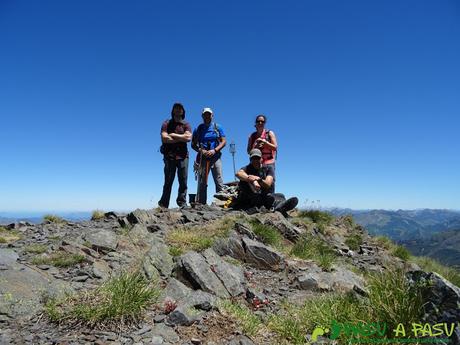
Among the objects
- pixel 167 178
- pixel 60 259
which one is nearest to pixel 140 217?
pixel 167 178

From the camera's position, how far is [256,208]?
12.8m

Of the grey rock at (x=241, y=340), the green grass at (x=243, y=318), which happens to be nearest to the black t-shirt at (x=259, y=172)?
the green grass at (x=243, y=318)

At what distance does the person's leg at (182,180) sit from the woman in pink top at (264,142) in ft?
8.47

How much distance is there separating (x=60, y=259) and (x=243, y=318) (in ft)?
12.7

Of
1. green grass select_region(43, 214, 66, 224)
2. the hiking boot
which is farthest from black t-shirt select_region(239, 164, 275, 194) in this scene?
green grass select_region(43, 214, 66, 224)

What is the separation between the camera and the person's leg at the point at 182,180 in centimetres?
1262

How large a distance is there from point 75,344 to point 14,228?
7.75 metres

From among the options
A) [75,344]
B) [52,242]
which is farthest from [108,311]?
[52,242]

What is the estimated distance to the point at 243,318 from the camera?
4988mm

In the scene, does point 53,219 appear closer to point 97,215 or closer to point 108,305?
point 97,215

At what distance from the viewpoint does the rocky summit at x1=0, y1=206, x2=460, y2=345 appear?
437cm

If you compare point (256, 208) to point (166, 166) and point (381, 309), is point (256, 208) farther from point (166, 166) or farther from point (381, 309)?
point (381, 309)

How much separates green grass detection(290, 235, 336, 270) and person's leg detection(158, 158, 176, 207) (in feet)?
16.7

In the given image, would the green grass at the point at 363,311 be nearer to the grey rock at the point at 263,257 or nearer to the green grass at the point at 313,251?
the grey rock at the point at 263,257
